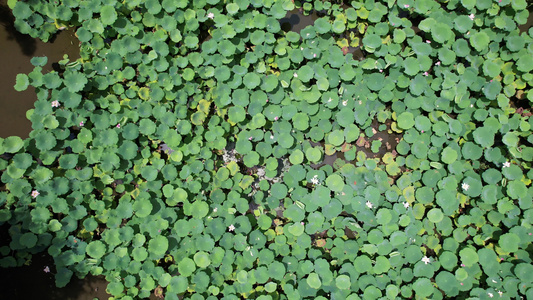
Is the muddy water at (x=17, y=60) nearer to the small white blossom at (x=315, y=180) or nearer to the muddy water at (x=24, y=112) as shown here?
the muddy water at (x=24, y=112)

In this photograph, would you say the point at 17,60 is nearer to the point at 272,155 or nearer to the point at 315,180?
the point at 272,155

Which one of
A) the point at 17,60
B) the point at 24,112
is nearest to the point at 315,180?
the point at 24,112

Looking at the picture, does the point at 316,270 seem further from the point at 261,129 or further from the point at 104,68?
the point at 104,68

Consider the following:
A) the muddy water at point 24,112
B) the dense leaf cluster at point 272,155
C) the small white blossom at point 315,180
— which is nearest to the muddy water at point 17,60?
the muddy water at point 24,112

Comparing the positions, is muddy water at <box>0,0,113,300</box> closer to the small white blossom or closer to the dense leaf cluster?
the dense leaf cluster

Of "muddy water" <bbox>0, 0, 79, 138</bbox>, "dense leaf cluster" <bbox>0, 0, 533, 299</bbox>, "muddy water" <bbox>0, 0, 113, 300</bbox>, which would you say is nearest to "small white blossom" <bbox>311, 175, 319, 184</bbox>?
"dense leaf cluster" <bbox>0, 0, 533, 299</bbox>

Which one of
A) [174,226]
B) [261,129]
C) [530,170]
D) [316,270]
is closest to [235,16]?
[261,129]

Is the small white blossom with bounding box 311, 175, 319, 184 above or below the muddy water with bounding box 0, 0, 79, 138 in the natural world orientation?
below
